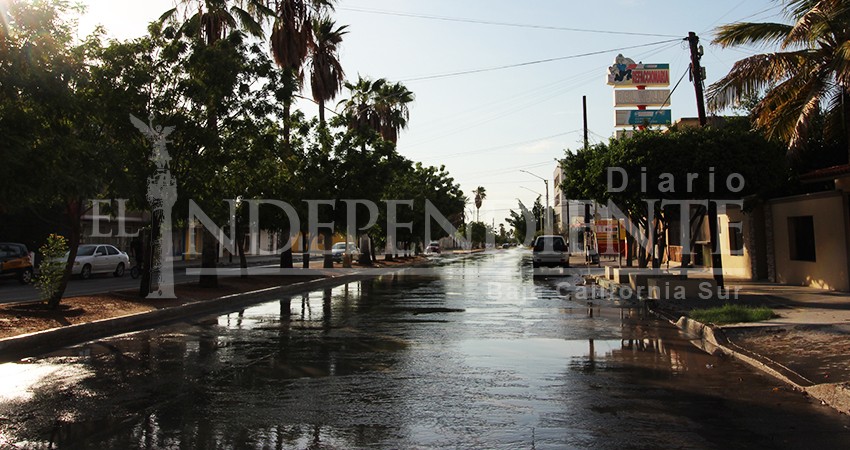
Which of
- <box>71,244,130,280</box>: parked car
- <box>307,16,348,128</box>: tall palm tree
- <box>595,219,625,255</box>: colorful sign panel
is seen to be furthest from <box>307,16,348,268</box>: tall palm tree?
<box>595,219,625,255</box>: colorful sign panel

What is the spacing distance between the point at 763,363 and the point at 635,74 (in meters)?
61.7

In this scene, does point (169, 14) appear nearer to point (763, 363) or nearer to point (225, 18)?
point (225, 18)

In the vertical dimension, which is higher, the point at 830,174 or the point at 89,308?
the point at 830,174

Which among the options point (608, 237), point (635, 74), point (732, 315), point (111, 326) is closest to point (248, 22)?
point (111, 326)

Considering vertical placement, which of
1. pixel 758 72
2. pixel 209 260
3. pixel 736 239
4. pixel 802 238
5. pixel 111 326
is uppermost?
pixel 758 72

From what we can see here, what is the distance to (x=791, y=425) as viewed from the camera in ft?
21.0

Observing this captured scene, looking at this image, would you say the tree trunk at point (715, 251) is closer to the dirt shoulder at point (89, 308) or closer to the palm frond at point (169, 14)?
the dirt shoulder at point (89, 308)

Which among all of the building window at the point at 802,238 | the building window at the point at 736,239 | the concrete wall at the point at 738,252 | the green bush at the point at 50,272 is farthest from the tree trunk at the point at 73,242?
the building window at the point at 736,239

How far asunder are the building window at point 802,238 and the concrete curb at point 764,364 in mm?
9050

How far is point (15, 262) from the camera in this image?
26531mm

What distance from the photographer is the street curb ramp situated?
720cm

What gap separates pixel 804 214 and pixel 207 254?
1838cm

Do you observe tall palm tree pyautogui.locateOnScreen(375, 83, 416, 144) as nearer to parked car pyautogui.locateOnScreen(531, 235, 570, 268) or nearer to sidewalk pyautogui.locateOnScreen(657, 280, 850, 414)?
parked car pyautogui.locateOnScreen(531, 235, 570, 268)

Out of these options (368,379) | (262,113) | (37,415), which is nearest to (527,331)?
(368,379)
